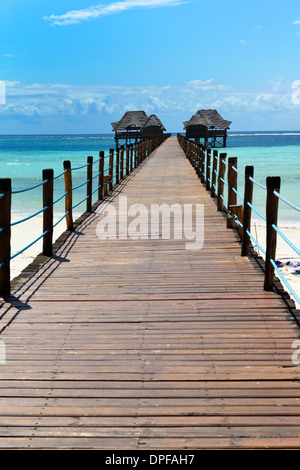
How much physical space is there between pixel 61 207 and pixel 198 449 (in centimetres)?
2340

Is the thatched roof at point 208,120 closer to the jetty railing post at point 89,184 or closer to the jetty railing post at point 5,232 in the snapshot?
the jetty railing post at point 89,184

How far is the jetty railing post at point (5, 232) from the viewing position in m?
5.07

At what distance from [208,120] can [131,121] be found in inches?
491

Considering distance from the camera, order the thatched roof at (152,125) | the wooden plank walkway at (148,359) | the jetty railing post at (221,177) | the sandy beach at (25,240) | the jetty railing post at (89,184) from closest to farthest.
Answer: the wooden plank walkway at (148,359), the jetty railing post at (221,177), the jetty railing post at (89,184), the sandy beach at (25,240), the thatched roof at (152,125)

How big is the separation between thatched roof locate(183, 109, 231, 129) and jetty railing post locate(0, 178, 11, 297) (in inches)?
2597

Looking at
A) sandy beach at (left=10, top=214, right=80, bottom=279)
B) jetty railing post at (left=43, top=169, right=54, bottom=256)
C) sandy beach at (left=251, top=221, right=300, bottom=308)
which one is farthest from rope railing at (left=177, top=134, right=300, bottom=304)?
sandy beach at (left=10, top=214, right=80, bottom=279)

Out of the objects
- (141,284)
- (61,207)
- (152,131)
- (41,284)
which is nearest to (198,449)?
(141,284)

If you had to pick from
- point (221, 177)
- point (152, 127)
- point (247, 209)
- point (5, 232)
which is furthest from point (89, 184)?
point (152, 127)

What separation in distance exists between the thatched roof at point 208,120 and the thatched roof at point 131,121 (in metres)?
6.10

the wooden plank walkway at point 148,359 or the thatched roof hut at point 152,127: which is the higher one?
the thatched roof hut at point 152,127

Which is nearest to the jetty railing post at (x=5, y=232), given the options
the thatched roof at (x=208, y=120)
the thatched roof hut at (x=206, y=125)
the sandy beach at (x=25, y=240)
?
the sandy beach at (x=25, y=240)

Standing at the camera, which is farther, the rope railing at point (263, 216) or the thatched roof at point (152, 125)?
the thatched roof at point (152, 125)

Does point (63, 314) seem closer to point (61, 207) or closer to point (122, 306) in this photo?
point (122, 306)

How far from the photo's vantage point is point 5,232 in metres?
5.13
